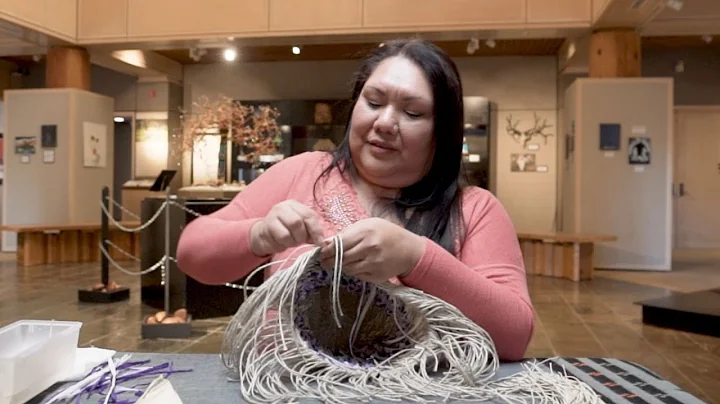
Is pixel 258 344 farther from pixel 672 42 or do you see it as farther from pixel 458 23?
pixel 672 42

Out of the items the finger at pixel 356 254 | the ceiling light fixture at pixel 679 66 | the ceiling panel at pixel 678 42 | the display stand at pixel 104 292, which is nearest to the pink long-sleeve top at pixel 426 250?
the finger at pixel 356 254

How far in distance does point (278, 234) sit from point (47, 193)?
8588 mm

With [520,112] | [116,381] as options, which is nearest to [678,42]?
[520,112]

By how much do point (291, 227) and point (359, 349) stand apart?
255mm

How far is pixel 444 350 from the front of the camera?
3.13 ft

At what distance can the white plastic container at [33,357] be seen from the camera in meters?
0.81

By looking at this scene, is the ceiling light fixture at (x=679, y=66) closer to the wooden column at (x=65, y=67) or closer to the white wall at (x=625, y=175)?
the white wall at (x=625, y=175)

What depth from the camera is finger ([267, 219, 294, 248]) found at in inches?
36.4

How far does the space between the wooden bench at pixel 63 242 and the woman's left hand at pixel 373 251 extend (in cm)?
758

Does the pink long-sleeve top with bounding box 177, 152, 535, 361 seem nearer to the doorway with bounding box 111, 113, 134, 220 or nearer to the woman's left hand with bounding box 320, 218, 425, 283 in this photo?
the woman's left hand with bounding box 320, 218, 425, 283

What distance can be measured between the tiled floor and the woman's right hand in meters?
2.18

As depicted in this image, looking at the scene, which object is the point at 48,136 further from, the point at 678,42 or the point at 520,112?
the point at 678,42

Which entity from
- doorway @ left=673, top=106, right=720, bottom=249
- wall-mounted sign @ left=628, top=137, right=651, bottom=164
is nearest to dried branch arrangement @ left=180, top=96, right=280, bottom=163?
wall-mounted sign @ left=628, top=137, right=651, bottom=164

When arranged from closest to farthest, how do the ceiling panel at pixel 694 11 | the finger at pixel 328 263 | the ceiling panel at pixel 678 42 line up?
the finger at pixel 328 263 → the ceiling panel at pixel 694 11 → the ceiling panel at pixel 678 42
